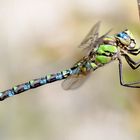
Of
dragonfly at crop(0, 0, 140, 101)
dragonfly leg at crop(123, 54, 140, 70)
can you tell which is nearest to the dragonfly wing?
dragonfly at crop(0, 0, 140, 101)

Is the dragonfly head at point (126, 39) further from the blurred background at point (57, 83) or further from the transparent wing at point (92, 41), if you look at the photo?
the blurred background at point (57, 83)

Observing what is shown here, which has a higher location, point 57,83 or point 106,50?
point 106,50

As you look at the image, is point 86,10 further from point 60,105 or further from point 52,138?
point 52,138

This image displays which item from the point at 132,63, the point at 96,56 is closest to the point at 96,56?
the point at 96,56

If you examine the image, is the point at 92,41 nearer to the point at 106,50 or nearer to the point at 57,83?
the point at 106,50

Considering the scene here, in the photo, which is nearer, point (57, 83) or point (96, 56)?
point (96, 56)

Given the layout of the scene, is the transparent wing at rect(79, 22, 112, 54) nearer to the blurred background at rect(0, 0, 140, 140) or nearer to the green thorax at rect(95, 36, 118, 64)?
the green thorax at rect(95, 36, 118, 64)

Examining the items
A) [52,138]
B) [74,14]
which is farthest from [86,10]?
[52,138]
